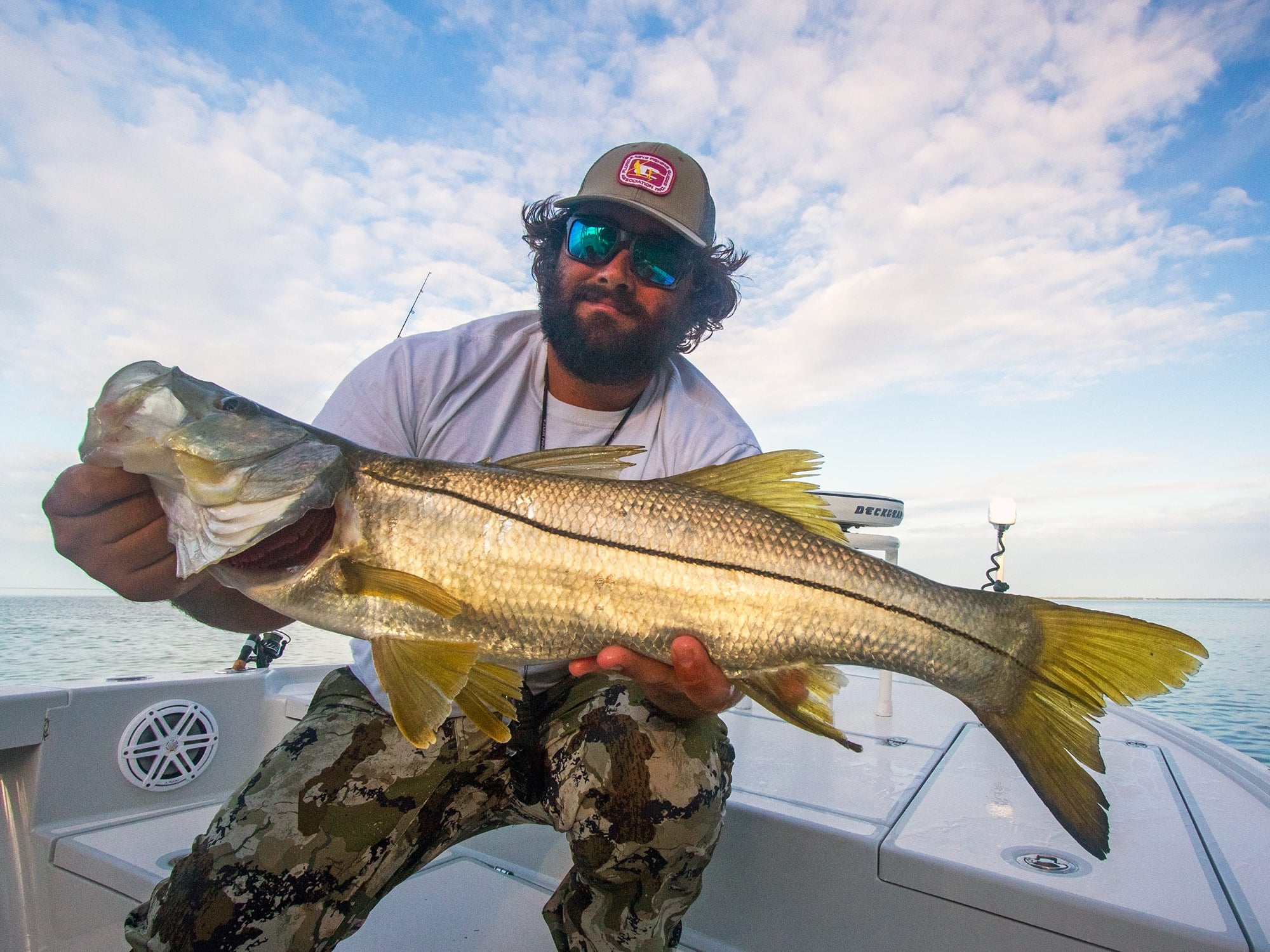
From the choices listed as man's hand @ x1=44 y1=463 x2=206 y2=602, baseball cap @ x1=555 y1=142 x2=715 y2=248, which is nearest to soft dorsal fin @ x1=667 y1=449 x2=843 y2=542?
man's hand @ x1=44 y1=463 x2=206 y2=602

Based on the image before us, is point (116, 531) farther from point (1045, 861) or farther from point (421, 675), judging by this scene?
point (1045, 861)

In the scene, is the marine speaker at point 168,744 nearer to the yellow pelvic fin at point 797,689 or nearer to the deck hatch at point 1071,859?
the yellow pelvic fin at point 797,689

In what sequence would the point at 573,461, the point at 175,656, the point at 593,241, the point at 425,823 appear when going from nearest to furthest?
the point at 573,461
the point at 425,823
the point at 593,241
the point at 175,656

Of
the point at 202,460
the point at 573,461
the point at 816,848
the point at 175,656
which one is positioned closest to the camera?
the point at 202,460

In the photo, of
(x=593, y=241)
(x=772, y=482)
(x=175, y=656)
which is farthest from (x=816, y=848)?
(x=175, y=656)

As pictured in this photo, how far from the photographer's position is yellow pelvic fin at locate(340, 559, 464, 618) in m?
2.00

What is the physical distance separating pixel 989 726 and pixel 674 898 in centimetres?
113

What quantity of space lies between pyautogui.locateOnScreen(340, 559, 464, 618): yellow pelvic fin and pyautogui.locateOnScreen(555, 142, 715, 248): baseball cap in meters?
2.18

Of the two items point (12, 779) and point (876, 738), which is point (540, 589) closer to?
point (876, 738)

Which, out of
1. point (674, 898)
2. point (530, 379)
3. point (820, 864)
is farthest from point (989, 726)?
point (530, 379)

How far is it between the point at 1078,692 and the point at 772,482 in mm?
1029

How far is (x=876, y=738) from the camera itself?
3.97 meters

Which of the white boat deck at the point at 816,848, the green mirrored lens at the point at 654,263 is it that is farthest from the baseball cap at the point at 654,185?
the white boat deck at the point at 816,848

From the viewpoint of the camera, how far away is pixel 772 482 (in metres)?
2.25
